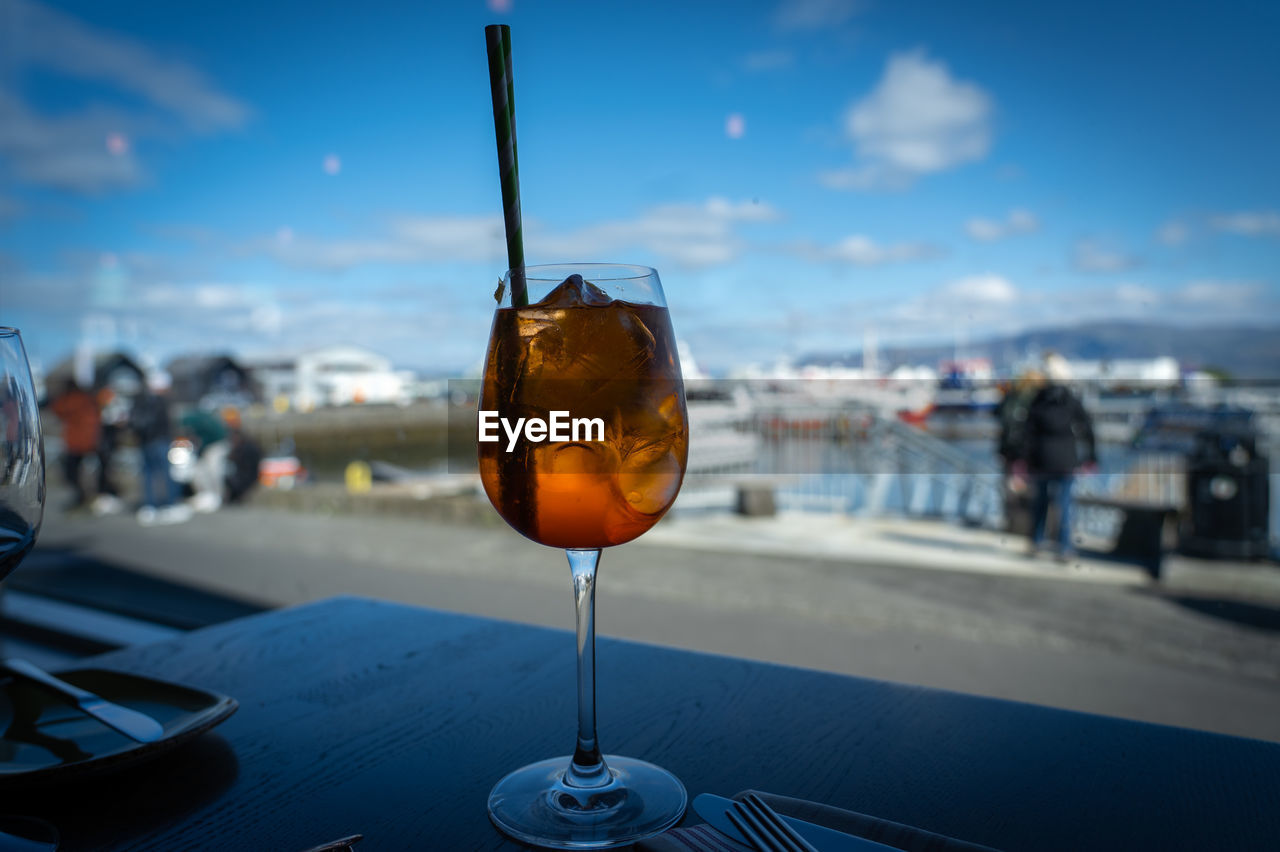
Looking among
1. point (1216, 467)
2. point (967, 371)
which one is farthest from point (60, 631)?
point (1216, 467)

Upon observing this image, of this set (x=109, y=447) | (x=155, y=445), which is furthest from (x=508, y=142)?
(x=109, y=447)

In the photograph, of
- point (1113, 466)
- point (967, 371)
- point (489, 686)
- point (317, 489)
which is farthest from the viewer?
point (317, 489)

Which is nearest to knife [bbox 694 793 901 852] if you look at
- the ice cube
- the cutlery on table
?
the cutlery on table

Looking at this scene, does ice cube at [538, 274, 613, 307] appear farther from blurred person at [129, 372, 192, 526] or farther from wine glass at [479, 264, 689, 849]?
blurred person at [129, 372, 192, 526]

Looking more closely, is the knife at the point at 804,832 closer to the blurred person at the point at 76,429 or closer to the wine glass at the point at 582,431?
the wine glass at the point at 582,431

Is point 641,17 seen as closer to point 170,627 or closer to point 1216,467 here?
point 170,627

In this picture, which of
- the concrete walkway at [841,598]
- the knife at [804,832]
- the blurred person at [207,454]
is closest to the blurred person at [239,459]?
the blurred person at [207,454]
